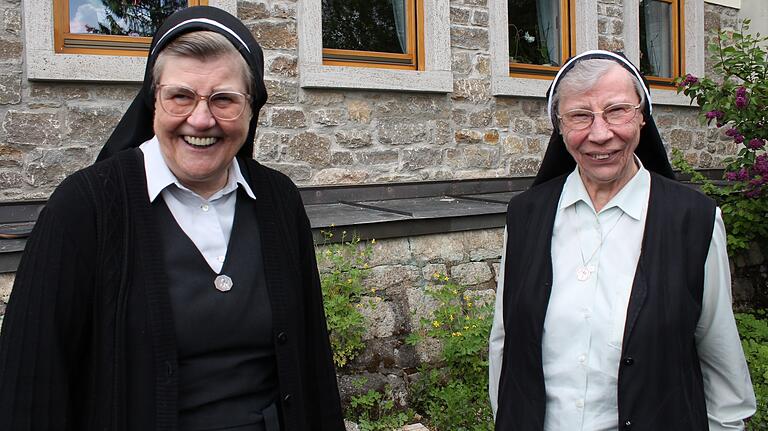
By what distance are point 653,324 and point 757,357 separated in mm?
3233

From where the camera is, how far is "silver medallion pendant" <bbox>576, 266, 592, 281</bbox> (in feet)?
6.85

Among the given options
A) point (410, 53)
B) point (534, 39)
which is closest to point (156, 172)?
point (410, 53)

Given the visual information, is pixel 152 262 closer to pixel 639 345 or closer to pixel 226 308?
pixel 226 308

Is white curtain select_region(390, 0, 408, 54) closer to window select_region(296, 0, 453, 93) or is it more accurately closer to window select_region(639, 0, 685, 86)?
window select_region(296, 0, 453, 93)

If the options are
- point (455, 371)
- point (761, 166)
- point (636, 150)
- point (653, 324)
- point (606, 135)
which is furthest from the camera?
point (761, 166)

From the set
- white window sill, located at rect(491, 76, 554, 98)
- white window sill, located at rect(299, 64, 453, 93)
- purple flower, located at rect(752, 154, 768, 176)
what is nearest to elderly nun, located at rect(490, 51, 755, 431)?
white window sill, located at rect(299, 64, 453, 93)

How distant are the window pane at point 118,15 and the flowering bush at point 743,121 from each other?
404cm

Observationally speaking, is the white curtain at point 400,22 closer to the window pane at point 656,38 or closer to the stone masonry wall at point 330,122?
the stone masonry wall at point 330,122

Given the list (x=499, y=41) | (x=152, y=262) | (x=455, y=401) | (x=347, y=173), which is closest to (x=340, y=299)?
(x=455, y=401)

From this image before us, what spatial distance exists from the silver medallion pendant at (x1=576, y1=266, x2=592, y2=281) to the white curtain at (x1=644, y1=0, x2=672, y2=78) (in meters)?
6.20

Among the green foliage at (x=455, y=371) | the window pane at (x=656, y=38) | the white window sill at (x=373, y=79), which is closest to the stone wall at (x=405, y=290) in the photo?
the green foliage at (x=455, y=371)

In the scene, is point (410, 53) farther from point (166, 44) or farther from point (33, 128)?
point (166, 44)

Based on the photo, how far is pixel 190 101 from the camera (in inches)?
69.3

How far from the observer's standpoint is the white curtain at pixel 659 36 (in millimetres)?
7590
